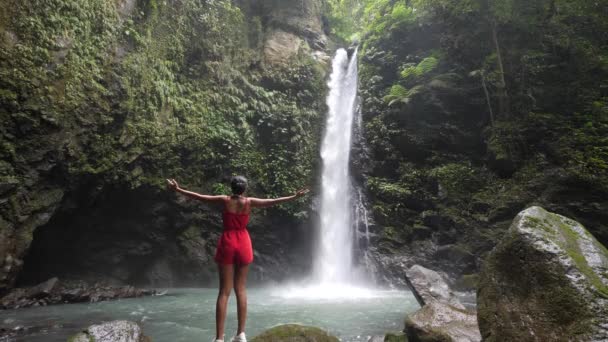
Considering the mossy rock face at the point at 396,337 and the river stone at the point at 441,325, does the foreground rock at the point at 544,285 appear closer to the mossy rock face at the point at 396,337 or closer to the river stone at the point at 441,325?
the river stone at the point at 441,325

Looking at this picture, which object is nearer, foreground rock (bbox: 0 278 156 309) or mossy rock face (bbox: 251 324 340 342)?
mossy rock face (bbox: 251 324 340 342)

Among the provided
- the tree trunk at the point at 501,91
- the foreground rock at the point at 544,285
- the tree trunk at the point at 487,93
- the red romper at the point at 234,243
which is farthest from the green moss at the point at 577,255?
the tree trunk at the point at 501,91

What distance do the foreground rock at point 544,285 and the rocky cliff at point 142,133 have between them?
33.9ft

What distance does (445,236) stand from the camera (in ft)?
43.6

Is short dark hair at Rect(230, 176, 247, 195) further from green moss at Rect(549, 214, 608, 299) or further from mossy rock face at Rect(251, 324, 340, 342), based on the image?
green moss at Rect(549, 214, 608, 299)

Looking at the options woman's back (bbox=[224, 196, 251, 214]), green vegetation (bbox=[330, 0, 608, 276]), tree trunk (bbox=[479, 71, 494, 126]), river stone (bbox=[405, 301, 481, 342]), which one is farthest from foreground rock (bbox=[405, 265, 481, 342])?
tree trunk (bbox=[479, 71, 494, 126])

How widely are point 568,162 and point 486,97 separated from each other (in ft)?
12.7

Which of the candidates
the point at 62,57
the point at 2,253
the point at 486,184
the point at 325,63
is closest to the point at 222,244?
the point at 2,253

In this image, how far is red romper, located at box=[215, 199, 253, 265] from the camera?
3918 millimetres

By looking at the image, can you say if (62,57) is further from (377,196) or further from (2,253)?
(377,196)

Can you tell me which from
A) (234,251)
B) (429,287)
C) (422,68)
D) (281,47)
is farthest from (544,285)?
(281,47)

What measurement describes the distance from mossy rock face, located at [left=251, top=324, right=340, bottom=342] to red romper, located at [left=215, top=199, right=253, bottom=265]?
1396 mm

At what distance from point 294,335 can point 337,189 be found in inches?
437

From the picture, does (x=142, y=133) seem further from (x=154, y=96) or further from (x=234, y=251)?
(x=234, y=251)
